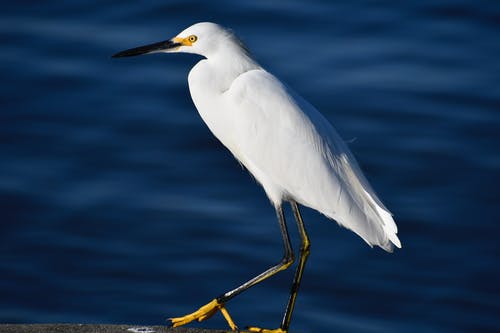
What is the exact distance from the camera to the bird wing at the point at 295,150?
6008mm

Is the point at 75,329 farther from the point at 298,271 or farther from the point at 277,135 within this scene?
the point at 277,135

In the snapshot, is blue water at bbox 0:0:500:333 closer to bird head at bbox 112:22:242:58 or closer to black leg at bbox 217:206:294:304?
black leg at bbox 217:206:294:304

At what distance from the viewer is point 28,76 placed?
32.8ft

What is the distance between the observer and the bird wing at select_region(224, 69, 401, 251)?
6.01 m

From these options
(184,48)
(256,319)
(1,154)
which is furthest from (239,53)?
(1,154)

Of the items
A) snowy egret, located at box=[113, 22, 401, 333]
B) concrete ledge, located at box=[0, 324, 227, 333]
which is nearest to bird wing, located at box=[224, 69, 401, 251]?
snowy egret, located at box=[113, 22, 401, 333]

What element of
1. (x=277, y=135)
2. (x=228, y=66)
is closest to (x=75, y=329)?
(x=277, y=135)

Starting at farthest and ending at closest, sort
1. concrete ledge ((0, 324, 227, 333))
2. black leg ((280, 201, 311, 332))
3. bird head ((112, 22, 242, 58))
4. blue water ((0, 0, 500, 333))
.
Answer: blue water ((0, 0, 500, 333)) < bird head ((112, 22, 242, 58)) < black leg ((280, 201, 311, 332)) < concrete ledge ((0, 324, 227, 333))

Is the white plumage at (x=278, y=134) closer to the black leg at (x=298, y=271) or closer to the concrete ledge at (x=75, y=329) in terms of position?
the black leg at (x=298, y=271)

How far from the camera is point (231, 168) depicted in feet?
29.8

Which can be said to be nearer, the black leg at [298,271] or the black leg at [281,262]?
the black leg at [298,271]

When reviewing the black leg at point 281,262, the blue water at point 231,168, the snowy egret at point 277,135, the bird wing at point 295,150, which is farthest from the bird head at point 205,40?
the blue water at point 231,168

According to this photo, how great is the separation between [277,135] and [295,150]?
0.13 m

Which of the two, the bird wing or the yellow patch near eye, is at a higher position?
the yellow patch near eye
